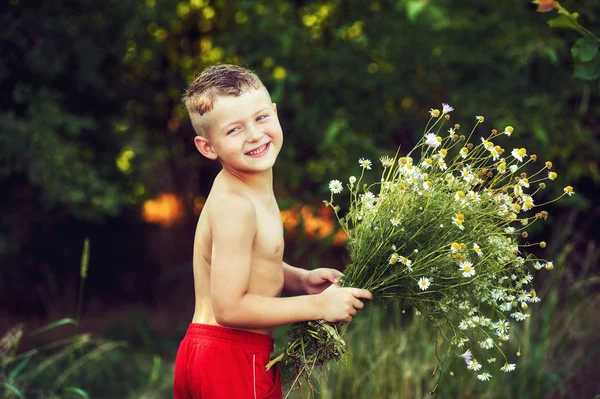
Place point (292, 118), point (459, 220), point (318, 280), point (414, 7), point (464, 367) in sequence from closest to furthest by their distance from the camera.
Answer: point (459, 220) → point (318, 280) → point (464, 367) → point (414, 7) → point (292, 118)

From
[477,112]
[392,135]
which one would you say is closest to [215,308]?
[477,112]

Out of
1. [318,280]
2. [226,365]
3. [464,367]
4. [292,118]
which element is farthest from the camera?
[292,118]

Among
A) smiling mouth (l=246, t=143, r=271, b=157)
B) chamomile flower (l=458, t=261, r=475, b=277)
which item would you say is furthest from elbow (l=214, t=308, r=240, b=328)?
chamomile flower (l=458, t=261, r=475, b=277)

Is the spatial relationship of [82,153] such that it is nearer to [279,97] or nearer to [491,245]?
[279,97]

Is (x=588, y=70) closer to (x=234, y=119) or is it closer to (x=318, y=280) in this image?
(x=318, y=280)

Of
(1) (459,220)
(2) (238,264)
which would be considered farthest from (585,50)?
(2) (238,264)

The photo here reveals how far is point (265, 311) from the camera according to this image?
7.17ft

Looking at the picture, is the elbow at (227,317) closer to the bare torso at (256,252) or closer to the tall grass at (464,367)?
the bare torso at (256,252)

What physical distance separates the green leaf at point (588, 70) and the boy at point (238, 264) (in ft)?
3.93

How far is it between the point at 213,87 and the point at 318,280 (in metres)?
0.73

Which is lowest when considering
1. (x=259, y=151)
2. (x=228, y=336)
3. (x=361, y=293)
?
(x=228, y=336)

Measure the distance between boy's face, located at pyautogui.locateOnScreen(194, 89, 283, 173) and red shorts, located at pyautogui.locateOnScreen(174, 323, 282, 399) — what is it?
0.51 m

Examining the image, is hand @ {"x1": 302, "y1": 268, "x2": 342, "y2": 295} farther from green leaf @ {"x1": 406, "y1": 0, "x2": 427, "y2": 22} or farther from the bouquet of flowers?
green leaf @ {"x1": 406, "y1": 0, "x2": 427, "y2": 22}

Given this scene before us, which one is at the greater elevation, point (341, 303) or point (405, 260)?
point (405, 260)
